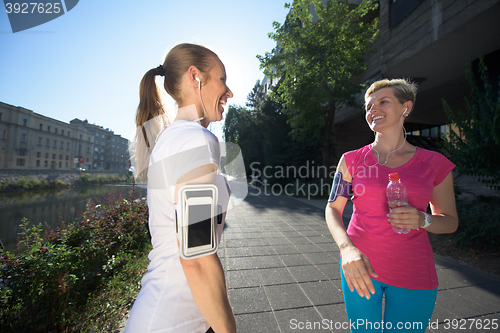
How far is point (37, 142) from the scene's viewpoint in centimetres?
1387

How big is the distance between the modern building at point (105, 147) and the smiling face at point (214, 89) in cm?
3904

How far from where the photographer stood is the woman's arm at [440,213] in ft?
4.20

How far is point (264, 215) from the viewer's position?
933cm

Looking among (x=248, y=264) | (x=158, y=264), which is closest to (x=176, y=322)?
(x=158, y=264)

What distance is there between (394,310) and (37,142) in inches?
749

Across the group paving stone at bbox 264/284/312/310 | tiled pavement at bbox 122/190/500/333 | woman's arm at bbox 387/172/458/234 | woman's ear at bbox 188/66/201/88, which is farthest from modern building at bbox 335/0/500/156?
woman's ear at bbox 188/66/201/88

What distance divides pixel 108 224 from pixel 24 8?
341 cm

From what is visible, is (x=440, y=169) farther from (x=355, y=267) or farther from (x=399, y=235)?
(x=355, y=267)

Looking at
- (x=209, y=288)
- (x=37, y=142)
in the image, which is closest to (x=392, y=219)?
(x=209, y=288)

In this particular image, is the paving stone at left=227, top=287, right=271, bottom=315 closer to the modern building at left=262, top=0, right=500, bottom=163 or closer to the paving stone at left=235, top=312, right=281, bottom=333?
the paving stone at left=235, top=312, right=281, bottom=333

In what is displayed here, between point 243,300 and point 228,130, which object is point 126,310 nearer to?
point 243,300

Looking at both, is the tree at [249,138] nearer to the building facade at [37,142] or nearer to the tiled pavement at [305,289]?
the building facade at [37,142]

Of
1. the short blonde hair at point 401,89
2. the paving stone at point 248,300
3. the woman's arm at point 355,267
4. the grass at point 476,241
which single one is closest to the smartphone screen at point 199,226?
the woman's arm at point 355,267

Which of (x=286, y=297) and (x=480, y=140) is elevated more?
(x=480, y=140)
